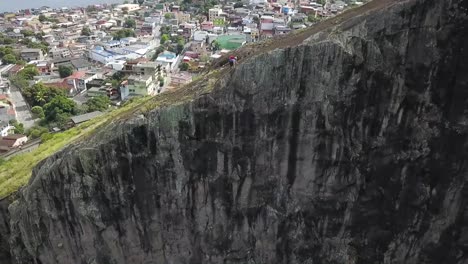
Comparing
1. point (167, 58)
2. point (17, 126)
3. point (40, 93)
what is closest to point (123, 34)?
point (167, 58)

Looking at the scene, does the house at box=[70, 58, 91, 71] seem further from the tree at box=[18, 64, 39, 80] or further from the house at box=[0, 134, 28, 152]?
the house at box=[0, 134, 28, 152]

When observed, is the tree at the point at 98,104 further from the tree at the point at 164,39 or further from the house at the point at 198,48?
the tree at the point at 164,39

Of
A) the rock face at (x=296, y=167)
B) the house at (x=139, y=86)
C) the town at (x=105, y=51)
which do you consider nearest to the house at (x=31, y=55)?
the town at (x=105, y=51)

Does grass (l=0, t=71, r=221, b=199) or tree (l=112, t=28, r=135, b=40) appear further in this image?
tree (l=112, t=28, r=135, b=40)

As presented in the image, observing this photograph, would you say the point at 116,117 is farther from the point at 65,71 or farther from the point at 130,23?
the point at 130,23

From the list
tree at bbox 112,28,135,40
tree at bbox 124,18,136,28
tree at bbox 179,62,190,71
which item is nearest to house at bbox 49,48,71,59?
tree at bbox 112,28,135,40

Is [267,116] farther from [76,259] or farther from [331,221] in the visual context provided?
[76,259]

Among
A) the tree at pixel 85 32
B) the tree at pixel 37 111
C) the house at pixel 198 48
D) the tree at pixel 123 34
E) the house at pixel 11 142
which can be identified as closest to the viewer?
the house at pixel 11 142
